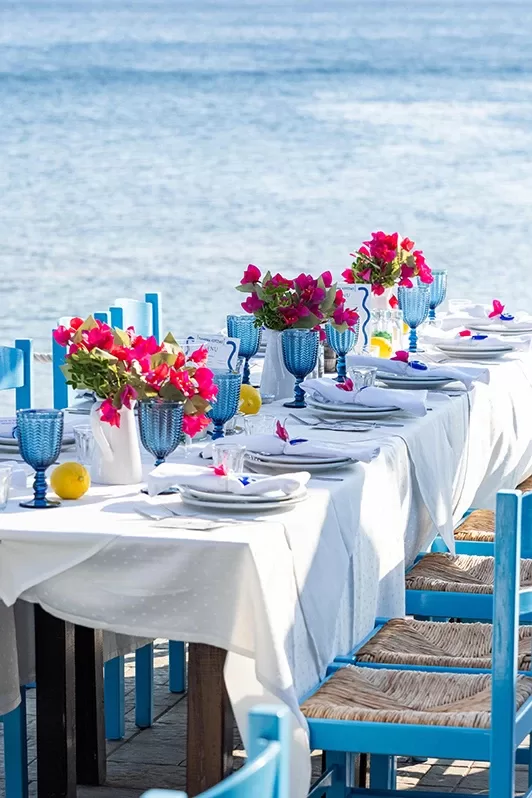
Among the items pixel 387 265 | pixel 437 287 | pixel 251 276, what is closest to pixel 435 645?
pixel 251 276

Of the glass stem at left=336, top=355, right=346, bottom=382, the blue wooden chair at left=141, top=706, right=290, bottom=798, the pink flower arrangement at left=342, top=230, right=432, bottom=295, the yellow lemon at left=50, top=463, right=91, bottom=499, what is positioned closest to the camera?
the blue wooden chair at left=141, top=706, right=290, bottom=798

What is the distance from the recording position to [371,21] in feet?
126

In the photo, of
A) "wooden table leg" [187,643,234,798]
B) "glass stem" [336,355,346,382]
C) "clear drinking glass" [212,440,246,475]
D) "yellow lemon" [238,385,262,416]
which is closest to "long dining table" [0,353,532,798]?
"wooden table leg" [187,643,234,798]

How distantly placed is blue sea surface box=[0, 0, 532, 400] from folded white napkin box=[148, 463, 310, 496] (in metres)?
10.3

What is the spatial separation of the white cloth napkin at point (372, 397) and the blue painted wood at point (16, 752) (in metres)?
0.94

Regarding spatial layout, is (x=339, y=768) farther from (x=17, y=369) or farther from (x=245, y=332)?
(x=17, y=369)

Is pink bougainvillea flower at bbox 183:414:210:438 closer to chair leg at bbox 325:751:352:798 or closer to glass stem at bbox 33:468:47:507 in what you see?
glass stem at bbox 33:468:47:507

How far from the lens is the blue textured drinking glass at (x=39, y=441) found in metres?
2.42

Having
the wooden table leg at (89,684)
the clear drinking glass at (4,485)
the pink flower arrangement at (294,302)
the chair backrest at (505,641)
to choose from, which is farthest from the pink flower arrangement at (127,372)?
the pink flower arrangement at (294,302)

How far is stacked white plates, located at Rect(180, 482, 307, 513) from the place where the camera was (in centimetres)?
234

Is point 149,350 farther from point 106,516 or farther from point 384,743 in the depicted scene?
point 384,743

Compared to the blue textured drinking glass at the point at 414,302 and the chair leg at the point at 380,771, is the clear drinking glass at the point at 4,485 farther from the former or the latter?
the blue textured drinking glass at the point at 414,302

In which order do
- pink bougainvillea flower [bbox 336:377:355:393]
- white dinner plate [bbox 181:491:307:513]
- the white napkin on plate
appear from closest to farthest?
1. white dinner plate [bbox 181:491:307:513]
2. the white napkin on plate
3. pink bougainvillea flower [bbox 336:377:355:393]

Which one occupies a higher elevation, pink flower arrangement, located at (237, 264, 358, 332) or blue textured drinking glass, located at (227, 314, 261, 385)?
pink flower arrangement, located at (237, 264, 358, 332)
